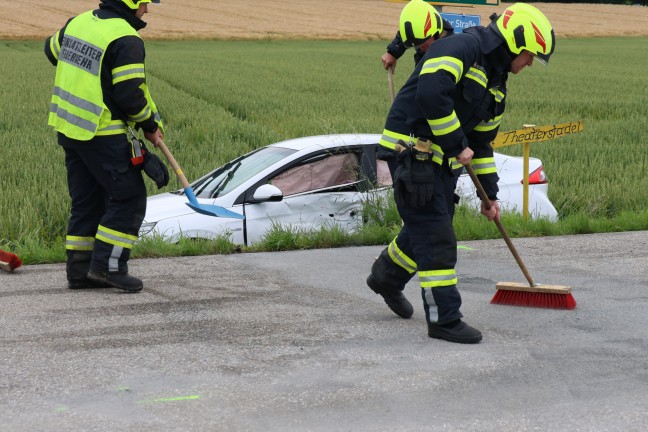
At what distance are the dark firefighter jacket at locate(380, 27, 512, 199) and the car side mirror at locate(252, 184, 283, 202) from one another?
300 centimetres

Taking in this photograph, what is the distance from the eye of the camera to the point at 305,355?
207 inches

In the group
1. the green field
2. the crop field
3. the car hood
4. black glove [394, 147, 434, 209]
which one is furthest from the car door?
black glove [394, 147, 434, 209]

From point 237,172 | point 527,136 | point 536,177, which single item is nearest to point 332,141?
point 237,172

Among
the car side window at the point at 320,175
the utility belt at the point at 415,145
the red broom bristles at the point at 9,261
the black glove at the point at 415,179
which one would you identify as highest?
the utility belt at the point at 415,145

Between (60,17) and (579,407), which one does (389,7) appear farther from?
(579,407)

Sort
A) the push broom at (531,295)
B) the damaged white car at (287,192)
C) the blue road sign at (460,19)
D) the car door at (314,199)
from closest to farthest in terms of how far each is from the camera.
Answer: the push broom at (531,295) < the damaged white car at (287,192) < the car door at (314,199) < the blue road sign at (460,19)

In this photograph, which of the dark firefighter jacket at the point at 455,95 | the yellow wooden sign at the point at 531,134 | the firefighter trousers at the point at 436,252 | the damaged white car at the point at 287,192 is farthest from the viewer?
the yellow wooden sign at the point at 531,134

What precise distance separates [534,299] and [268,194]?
119 inches

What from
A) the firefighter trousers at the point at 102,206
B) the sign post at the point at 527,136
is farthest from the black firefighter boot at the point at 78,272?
the sign post at the point at 527,136

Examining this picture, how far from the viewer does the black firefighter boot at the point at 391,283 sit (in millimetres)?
6027

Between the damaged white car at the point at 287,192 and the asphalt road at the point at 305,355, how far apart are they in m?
1.20

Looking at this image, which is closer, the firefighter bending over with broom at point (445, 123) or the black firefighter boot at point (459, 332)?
the firefighter bending over with broom at point (445, 123)

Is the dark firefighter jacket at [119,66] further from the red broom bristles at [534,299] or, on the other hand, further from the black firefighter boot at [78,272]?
the red broom bristles at [534,299]

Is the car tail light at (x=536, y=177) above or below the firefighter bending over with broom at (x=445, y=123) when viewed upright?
below
